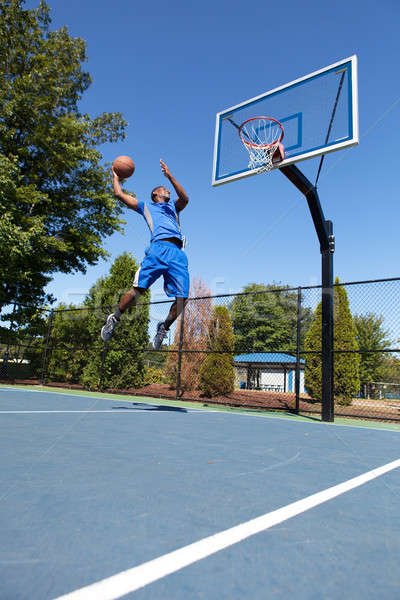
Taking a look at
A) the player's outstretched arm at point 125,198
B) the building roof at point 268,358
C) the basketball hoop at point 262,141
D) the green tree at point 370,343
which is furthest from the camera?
the building roof at point 268,358

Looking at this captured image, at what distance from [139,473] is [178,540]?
0.73m

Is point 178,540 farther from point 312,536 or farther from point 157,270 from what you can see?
point 157,270

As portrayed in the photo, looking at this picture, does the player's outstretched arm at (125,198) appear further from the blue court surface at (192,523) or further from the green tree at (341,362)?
the green tree at (341,362)

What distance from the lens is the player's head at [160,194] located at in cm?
451

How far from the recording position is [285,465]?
6.87 feet

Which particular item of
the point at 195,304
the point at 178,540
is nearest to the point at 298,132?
the point at 178,540

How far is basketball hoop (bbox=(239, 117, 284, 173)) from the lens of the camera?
19.2 feet

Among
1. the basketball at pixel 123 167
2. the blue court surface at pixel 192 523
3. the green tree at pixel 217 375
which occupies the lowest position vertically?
the blue court surface at pixel 192 523

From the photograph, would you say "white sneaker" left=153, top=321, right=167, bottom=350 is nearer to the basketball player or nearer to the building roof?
the basketball player

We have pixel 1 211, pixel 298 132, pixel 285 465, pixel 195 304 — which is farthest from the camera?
pixel 195 304

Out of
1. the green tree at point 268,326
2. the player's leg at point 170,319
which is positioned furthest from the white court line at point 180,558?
the green tree at point 268,326

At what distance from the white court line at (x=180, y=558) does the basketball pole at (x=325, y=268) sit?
423 centimetres

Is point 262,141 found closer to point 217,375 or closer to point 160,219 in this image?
point 160,219

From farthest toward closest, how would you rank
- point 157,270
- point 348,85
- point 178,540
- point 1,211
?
1. point 1,211
2. point 348,85
3. point 157,270
4. point 178,540
